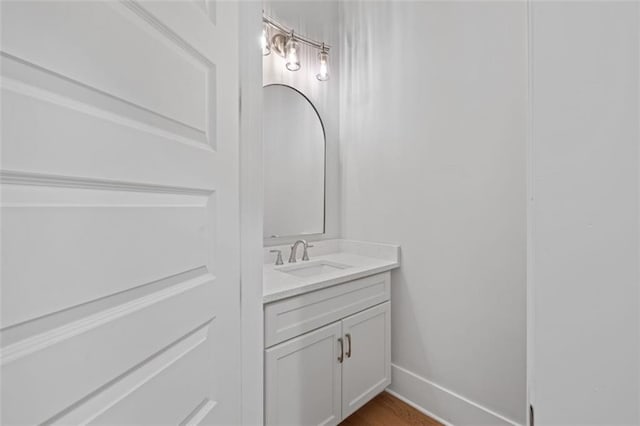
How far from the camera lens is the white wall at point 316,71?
180 cm

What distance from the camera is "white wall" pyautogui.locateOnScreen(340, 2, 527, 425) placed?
1.33 metres

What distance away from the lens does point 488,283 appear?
1.40 m

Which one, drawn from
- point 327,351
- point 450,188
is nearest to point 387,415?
point 327,351

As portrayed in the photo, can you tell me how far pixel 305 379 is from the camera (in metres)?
1.27

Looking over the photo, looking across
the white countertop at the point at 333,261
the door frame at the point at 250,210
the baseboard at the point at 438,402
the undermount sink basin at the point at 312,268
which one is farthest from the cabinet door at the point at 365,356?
the door frame at the point at 250,210

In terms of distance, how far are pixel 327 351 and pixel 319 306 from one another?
227 mm

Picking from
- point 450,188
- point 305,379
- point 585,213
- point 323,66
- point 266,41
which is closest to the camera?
point 585,213

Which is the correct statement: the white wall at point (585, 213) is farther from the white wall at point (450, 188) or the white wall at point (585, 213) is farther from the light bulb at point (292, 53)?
the light bulb at point (292, 53)

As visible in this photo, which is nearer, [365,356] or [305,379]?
[305,379]

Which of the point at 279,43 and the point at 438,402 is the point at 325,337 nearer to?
the point at 438,402

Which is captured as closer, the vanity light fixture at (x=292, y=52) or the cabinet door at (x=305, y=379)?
the cabinet door at (x=305, y=379)

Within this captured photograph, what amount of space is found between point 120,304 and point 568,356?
57cm

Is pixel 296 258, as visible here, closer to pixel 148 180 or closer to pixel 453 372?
pixel 453 372

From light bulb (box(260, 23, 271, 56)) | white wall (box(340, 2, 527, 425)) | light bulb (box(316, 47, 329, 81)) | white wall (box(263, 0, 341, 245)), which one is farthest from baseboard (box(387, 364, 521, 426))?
light bulb (box(260, 23, 271, 56))
